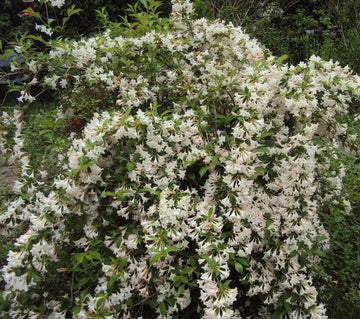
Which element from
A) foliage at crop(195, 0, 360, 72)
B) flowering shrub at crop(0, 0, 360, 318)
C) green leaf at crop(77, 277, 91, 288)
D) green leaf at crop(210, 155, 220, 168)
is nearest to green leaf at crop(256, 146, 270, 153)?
flowering shrub at crop(0, 0, 360, 318)

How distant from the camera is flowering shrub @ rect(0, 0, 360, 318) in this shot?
2.02 meters

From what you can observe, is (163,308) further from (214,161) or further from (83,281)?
(214,161)

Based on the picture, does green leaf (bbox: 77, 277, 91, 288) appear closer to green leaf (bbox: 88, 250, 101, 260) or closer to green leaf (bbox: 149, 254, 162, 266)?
green leaf (bbox: 88, 250, 101, 260)

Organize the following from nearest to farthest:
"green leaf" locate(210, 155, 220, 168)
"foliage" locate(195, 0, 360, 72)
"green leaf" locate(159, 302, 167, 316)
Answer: "green leaf" locate(159, 302, 167, 316), "green leaf" locate(210, 155, 220, 168), "foliage" locate(195, 0, 360, 72)

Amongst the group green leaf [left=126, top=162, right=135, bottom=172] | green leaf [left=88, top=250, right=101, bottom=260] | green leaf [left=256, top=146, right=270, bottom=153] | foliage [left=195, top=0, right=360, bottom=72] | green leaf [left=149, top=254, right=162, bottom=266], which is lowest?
foliage [left=195, top=0, right=360, bottom=72]

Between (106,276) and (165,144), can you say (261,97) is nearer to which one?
(165,144)

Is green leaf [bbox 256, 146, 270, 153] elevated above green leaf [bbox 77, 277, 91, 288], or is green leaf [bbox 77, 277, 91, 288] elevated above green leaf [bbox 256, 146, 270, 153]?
green leaf [bbox 256, 146, 270, 153]

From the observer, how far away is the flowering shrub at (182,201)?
79.4 inches

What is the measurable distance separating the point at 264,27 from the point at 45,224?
5.77 metres

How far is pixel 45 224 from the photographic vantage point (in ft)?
6.84

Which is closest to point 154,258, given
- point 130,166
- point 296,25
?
point 130,166

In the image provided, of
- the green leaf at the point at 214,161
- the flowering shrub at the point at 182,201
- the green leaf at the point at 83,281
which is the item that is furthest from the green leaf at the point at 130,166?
the green leaf at the point at 83,281

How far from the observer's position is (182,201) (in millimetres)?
2037

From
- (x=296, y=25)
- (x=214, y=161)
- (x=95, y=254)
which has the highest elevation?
(x=214, y=161)
